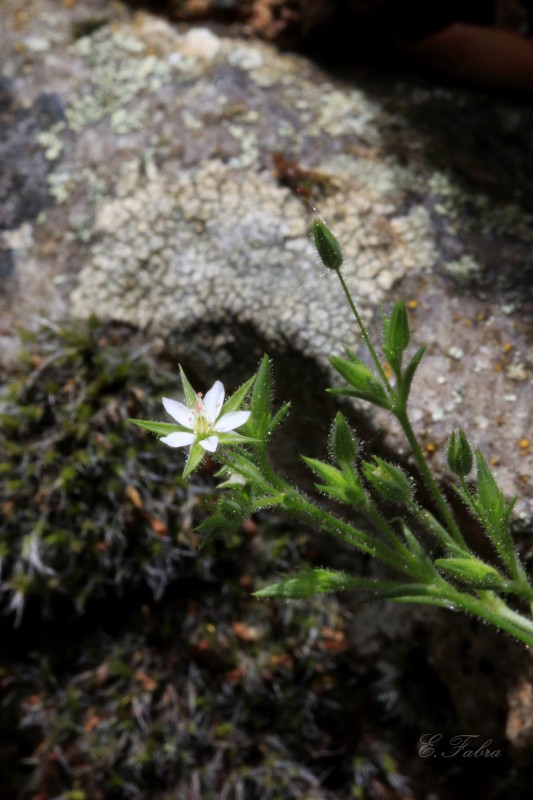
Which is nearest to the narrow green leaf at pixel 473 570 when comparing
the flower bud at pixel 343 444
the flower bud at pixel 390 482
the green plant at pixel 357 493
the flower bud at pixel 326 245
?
the green plant at pixel 357 493

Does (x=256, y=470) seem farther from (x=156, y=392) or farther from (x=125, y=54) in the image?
(x=125, y=54)

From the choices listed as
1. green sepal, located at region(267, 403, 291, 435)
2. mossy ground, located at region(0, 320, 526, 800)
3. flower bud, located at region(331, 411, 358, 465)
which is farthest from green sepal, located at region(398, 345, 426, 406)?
mossy ground, located at region(0, 320, 526, 800)

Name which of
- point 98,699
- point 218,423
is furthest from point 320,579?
point 98,699

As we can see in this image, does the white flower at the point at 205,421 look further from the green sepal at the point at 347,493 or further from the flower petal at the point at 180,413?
the green sepal at the point at 347,493

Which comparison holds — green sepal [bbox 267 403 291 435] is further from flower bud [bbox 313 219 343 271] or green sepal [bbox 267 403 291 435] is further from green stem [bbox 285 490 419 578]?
flower bud [bbox 313 219 343 271]
